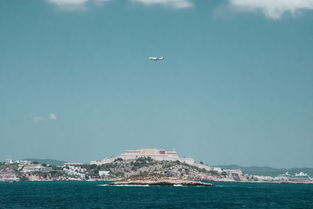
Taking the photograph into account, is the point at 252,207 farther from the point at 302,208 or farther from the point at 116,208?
the point at 116,208

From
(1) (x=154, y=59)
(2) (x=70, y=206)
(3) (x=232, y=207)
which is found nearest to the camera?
(2) (x=70, y=206)

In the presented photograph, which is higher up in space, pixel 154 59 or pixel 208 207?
pixel 154 59

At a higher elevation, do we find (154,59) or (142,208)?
(154,59)

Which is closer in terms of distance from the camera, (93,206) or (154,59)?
(93,206)

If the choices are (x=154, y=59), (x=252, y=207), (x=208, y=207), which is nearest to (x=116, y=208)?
A: (x=208, y=207)

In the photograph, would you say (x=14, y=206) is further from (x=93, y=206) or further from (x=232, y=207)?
(x=232, y=207)

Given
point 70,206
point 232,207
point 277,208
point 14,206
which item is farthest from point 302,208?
point 14,206

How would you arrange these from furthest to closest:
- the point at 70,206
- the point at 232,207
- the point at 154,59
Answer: the point at 154,59 → the point at 232,207 → the point at 70,206

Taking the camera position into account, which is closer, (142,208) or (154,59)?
(142,208)

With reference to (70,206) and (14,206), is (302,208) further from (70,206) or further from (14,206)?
(14,206)
